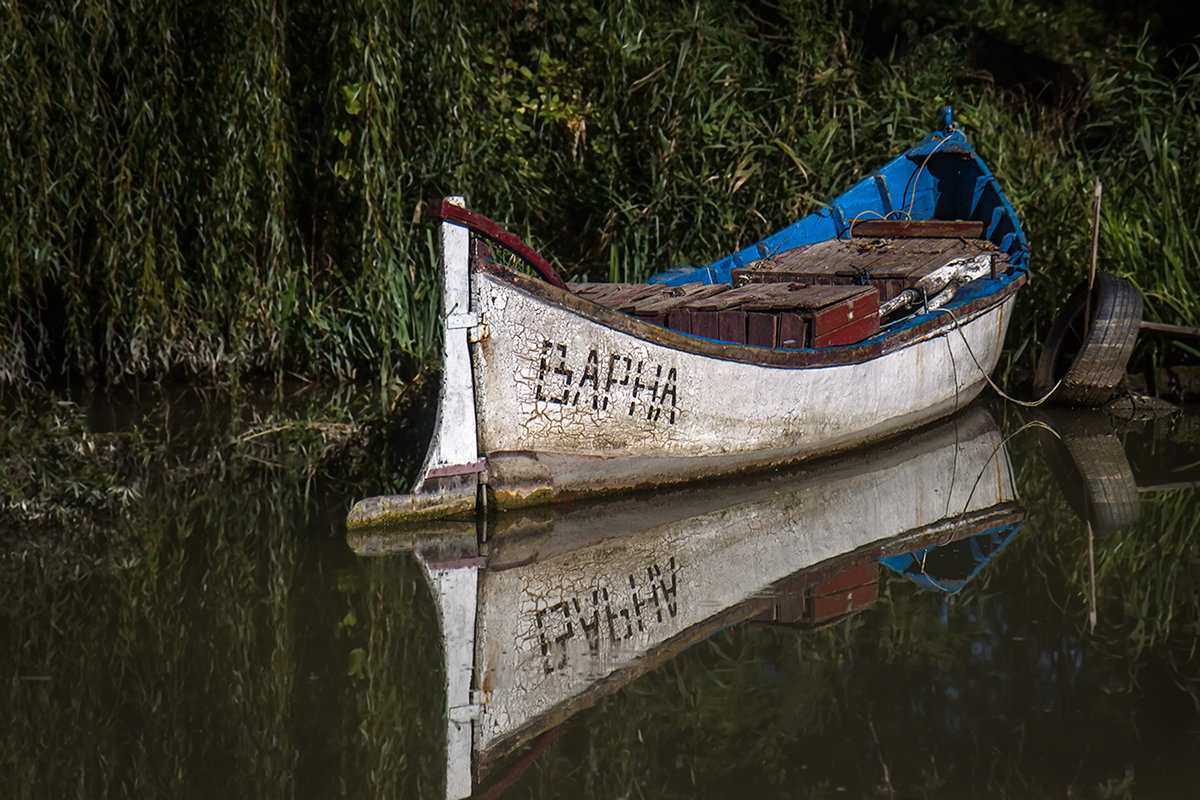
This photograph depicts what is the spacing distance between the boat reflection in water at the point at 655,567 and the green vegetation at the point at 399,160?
2746 millimetres

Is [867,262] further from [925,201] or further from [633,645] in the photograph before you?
[633,645]

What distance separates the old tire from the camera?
25.2 feet

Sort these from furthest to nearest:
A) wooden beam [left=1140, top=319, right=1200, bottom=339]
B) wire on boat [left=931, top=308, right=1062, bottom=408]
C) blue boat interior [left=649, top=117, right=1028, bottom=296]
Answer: blue boat interior [left=649, top=117, right=1028, bottom=296] < wooden beam [left=1140, top=319, right=1200, bottom=339] < wire on boat [left=931, top=308, right=1062, bottom=408]

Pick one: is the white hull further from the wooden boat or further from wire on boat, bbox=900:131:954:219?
wire on boat, bbox=900:131:954:219

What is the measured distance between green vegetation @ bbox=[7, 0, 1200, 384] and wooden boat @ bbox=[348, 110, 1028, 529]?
108cm

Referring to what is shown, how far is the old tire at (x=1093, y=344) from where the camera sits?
7.68m

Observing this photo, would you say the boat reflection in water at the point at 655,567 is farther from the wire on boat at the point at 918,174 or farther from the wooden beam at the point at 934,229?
the wire on boat at the point at 918,174

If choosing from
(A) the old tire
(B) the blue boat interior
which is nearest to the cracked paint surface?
(A) the old tire

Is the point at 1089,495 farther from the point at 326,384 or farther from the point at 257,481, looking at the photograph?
the point at 326,384

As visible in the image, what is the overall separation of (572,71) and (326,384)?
290cm

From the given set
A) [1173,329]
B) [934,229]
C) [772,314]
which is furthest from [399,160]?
[1173,329]

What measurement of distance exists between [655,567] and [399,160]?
3.74 meters

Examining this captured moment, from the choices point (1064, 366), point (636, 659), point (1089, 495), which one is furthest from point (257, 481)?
point (1064, 366)

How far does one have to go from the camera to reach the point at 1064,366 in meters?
8.13
